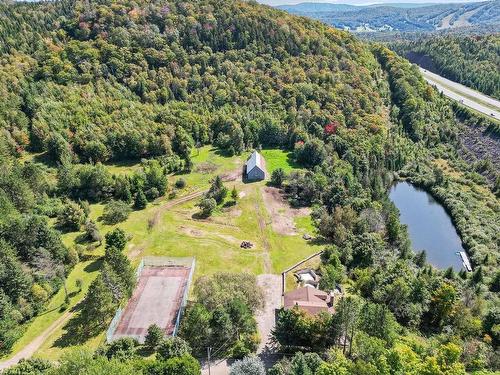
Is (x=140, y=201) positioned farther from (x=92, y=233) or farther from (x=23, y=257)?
(x=23, y=257)

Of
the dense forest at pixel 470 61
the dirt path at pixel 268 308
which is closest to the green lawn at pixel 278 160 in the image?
the dirt path at pixel 268 308

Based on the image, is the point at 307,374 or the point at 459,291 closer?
the point at 307,374

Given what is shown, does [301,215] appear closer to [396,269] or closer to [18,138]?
[396,269]

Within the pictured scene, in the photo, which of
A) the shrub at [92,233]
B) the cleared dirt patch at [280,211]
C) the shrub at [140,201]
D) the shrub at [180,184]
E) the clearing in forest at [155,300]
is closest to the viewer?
the clearing in forest at [155,300]

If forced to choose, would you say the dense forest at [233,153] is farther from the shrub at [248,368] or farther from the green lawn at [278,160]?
the green lawn at [278,160]

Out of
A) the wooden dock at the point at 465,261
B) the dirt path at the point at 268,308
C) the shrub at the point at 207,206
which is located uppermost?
the shrub at the point at 207,206

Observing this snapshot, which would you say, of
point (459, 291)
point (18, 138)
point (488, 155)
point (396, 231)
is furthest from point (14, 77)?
point (488, 155)

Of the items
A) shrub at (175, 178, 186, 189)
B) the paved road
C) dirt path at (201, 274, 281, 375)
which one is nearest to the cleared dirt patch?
dirt path at (201, 274, 281, 375)

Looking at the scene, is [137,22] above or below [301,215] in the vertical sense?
above
